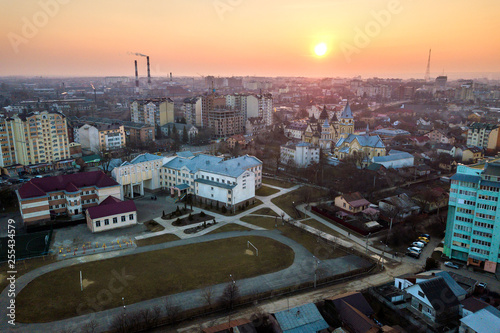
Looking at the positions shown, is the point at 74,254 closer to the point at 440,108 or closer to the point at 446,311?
the point at 446,311

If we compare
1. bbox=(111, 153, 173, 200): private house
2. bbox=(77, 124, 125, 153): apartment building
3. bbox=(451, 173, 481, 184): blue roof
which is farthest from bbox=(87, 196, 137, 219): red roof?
bbox=(77, 124, 125, 153): apartment building

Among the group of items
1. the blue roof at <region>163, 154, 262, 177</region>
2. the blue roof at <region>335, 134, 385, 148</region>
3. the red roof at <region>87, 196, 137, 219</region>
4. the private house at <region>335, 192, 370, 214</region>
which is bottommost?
the private house at <region>335, 192, 370, 214</region>

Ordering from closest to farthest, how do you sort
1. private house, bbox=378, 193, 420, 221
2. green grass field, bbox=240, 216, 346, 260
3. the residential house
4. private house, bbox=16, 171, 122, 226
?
1. green grass field, bbox=240, 216, 346, 260
2. private house, bbox=16, 171, 122, 226
3. private house, bbox=378, 193, 420, 221
4. the residential house

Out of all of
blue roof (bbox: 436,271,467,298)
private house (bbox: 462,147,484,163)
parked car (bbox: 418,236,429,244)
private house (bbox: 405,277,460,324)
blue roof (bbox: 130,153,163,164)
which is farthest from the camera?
private house (bbox: 462,147,484,163)

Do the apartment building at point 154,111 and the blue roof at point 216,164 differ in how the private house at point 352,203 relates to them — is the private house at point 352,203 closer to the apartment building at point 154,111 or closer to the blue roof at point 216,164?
the blue roof at point 216,164

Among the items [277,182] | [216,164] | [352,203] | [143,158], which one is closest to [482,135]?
[352,203]

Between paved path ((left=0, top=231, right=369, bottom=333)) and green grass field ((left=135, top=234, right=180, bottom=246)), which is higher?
green grass field ((left=135, top=234, right=180, bottom=246))

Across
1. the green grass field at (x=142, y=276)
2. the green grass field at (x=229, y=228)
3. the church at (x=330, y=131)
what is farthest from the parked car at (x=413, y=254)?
the church at (x=330, y=131)

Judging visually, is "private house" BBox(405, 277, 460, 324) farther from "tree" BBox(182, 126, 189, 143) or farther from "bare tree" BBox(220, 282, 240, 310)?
"tree" BBox(182, 126, 189, 143)
